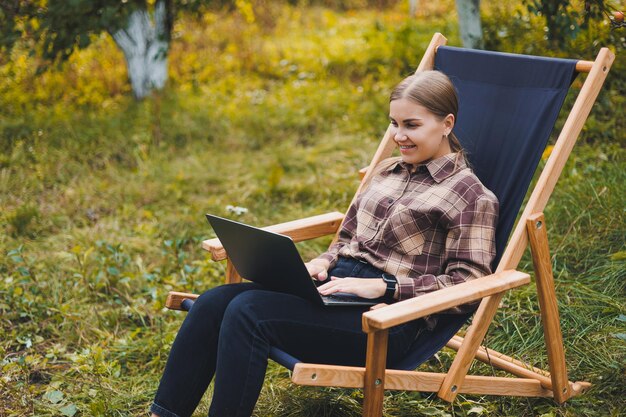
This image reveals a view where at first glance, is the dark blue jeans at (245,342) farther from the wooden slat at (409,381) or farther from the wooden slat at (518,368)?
the wooden slat at (518,368)

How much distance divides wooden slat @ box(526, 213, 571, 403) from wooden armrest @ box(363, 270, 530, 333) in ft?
0.47

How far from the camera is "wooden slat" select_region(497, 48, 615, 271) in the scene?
2.37 meters

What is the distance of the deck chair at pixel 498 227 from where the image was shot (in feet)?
6.97

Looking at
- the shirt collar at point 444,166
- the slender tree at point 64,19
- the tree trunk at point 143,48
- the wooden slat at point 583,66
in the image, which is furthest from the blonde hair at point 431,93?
the tree trunk at point 143,48

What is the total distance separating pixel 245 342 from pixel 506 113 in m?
1.39

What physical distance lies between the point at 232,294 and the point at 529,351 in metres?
1.34

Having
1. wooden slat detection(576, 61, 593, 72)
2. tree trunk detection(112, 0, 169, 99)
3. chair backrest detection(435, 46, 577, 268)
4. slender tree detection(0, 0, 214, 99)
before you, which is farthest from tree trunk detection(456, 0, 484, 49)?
tree trunk detection(112, 0, 169, 99)

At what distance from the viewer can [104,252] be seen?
4.03 m

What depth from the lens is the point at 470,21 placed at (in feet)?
16.0

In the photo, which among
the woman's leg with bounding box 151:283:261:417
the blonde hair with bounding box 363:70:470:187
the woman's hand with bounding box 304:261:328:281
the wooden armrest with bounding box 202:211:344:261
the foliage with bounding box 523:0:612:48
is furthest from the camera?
the foliage with bounding box 523:0:612:48

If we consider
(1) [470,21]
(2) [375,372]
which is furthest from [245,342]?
(1) [470,21]

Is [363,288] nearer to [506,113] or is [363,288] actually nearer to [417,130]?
[417,130]

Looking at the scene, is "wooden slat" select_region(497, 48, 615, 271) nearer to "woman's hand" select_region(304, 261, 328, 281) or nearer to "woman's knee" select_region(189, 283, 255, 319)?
"woman's hand" select_region(304, 261, 328, 281)

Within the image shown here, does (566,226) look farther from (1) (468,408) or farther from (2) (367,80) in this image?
(2) (367,80)
